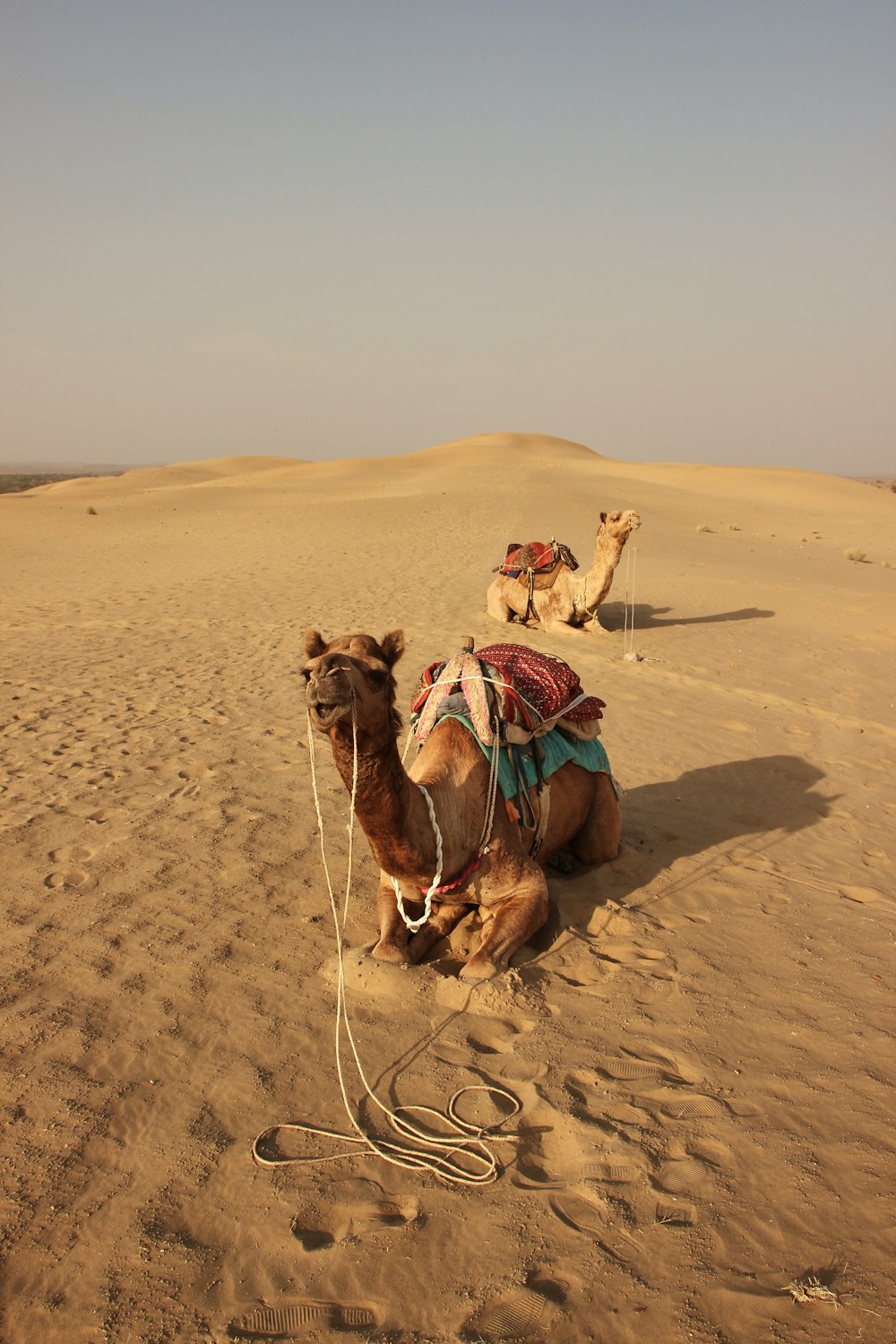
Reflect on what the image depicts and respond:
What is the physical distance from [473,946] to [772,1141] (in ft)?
5.18

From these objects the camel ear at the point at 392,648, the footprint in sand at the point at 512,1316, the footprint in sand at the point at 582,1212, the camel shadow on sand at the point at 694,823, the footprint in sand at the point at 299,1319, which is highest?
the camel ear at the point at 392,648

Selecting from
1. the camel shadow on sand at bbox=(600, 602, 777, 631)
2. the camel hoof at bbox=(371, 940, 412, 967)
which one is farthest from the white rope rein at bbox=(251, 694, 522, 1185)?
the camel shadow on sand at bbox=(600, 602, 777, 631)

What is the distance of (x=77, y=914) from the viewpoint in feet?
14.2

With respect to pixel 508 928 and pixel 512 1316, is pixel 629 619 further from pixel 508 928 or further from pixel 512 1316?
pixel 512 1316

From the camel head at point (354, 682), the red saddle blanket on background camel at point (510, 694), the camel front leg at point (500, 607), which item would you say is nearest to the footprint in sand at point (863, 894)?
the red saddle blanket on background camel at point (510, 694)

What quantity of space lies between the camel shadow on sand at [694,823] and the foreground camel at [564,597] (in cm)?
495

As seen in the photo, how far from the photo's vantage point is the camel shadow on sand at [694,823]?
4863mm

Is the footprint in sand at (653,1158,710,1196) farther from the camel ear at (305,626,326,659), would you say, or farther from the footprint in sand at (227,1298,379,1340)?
the camel ear at (305,626,326,659)

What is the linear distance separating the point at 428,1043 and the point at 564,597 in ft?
31.4

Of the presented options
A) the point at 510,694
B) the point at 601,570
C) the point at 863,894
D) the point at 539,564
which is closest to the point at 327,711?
the point at 510,694

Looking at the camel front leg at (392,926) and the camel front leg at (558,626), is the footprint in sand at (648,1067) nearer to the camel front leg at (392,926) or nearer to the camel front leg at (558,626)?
the camel front leg at (392,926)

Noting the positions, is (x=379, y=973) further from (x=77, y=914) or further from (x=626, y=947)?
(x=77, y=914)

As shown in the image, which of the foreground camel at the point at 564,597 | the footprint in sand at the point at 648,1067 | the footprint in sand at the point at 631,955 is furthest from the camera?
the foreground camel at the point at 564,597

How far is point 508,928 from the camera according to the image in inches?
159
